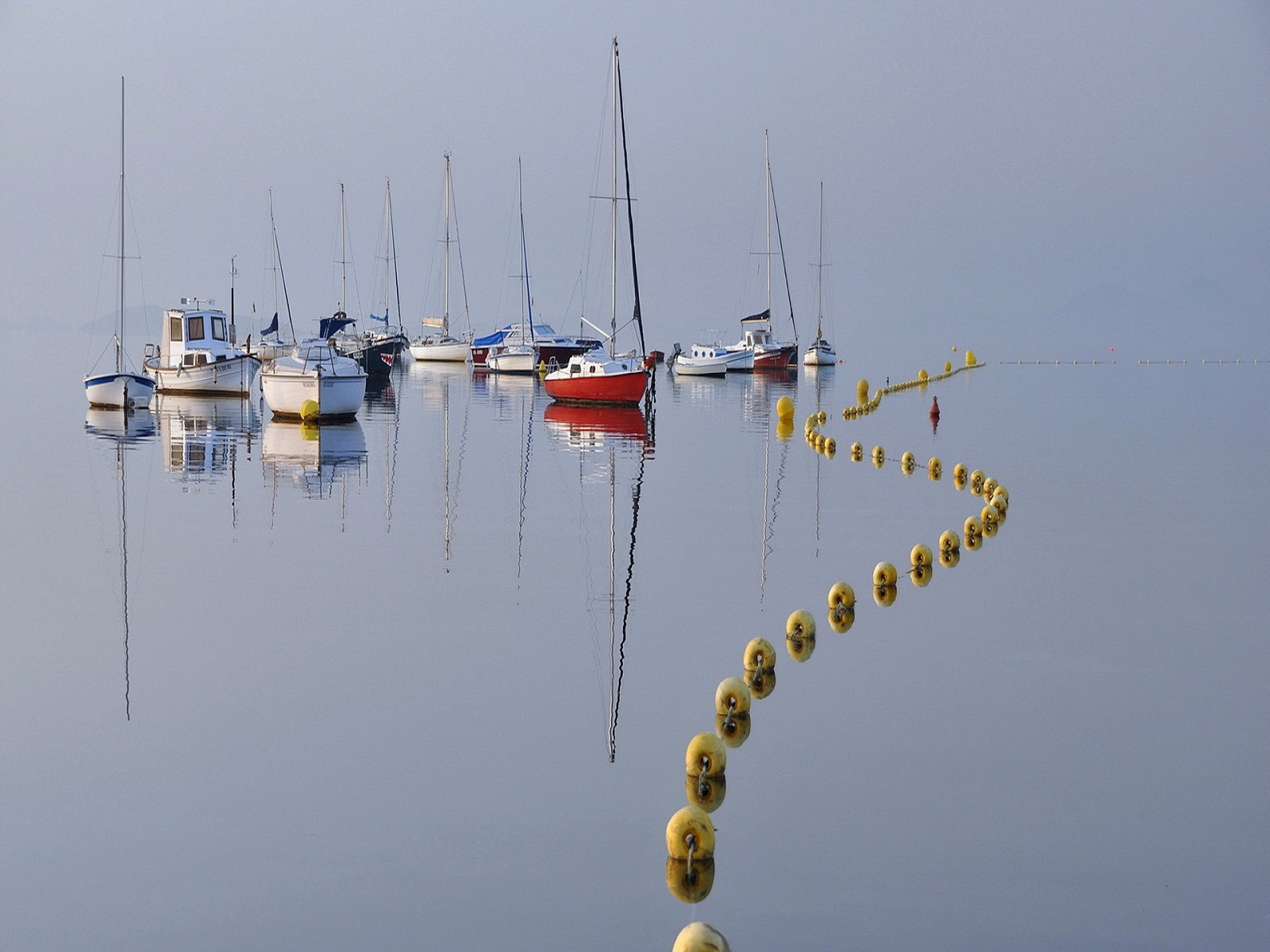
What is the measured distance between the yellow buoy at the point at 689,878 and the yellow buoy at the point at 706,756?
4.52 feet

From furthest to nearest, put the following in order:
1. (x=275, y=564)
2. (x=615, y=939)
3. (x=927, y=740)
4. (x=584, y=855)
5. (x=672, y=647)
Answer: (x=275, y=564) → (x=672, y=647) → (x=927, y=740) → (x=584, y=855) → (x=615, y=939)

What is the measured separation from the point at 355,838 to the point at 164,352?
158ft

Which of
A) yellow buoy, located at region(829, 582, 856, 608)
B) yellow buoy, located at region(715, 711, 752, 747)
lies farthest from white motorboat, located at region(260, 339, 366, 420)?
yellow buoy, located at region(715, 711, 752, 747)

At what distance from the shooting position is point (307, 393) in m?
42.4

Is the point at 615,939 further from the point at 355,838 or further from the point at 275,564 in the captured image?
the point at 275,564

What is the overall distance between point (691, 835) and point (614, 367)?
134 ft

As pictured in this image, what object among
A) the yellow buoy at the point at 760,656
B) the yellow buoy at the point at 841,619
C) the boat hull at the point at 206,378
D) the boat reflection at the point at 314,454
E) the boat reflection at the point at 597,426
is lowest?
the boat reflection at the point at 314,454

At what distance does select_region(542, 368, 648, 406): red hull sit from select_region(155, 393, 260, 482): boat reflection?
11.0 meters

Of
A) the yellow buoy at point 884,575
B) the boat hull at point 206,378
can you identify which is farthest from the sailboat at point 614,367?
the yellow buoy at point 884,575

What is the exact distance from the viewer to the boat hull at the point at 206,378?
52781 millimetres

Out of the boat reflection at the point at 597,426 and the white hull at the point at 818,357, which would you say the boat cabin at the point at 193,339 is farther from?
the white hull at the point at 818,357

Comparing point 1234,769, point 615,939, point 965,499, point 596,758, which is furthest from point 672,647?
point 965,499

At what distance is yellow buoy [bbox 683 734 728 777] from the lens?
10.3 m

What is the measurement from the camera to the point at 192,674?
13328 mm
